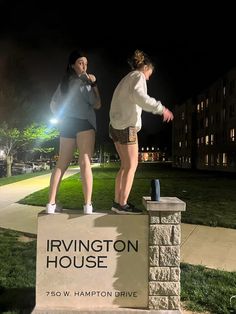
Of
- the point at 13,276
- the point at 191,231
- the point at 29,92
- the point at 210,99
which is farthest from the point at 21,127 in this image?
the point at 210,99

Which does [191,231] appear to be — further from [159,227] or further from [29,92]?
[29,92]

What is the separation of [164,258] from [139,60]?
227cm

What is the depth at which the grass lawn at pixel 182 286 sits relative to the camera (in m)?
5.17

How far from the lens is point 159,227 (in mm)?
4688

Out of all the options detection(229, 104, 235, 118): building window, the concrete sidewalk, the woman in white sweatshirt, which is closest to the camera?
the woman in white sweatshirt

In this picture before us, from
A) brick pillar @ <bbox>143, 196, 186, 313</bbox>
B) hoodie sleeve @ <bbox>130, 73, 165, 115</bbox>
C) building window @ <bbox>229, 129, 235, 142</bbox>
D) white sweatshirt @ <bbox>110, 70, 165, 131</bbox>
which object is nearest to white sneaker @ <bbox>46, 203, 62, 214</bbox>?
brick pillar @ <bbox>143, 196, 186, 313</bbox>

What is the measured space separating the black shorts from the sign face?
3.13ft

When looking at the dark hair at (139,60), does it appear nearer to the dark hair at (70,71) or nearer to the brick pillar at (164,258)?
the dark hair at (70,71)

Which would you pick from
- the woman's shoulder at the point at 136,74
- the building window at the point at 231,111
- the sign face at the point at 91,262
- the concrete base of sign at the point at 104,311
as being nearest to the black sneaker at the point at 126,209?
the sign face at the point at 91,262

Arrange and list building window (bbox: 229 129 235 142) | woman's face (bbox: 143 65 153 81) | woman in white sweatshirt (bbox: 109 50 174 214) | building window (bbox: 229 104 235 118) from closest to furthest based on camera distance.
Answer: woman in white sweatshirt (bbox: 109 50 174 214), woman's face (bbox: 143 65 153 81), building window (bbox: 229 129 235 142), building window (bbox: 229 104 235 118)

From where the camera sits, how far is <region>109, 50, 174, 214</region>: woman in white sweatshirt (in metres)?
4.96

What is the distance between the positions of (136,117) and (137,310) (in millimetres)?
2158

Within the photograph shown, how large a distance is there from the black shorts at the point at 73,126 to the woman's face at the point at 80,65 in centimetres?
57

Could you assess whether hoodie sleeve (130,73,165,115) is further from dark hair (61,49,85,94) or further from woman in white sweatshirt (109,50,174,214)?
dark hair (61,49,85,94)
